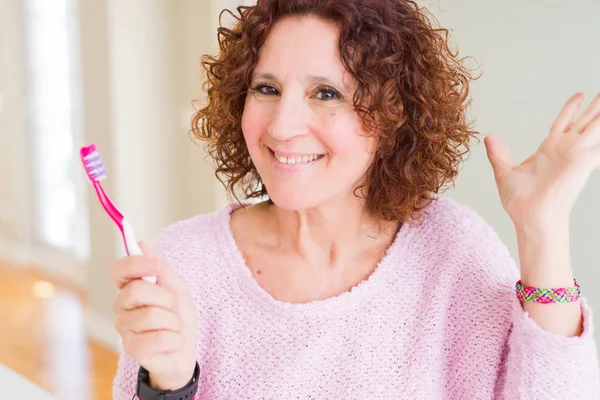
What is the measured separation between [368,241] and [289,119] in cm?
35

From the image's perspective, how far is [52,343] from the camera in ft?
11.3

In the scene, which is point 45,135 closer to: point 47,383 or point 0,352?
point 0,352

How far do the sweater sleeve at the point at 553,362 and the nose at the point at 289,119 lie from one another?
46 cm

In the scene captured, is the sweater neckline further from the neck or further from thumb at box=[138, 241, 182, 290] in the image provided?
thumb at box=[138, 241, 182, 290]

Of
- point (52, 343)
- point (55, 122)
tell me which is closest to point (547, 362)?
point (52, 343)

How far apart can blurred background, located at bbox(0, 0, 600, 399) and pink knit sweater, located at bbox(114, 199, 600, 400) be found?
0.42 m

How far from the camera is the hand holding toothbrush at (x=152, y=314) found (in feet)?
3.14

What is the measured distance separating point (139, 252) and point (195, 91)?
230 cm

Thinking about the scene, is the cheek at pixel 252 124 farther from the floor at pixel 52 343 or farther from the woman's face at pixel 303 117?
the floor at pixel 52 343

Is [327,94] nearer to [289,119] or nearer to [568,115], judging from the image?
[289,119]

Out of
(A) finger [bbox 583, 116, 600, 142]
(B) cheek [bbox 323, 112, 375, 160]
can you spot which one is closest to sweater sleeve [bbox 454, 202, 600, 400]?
(A) finger [bbox 583, 116, 600, 142]

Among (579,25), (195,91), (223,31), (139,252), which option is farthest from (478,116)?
(195,91)

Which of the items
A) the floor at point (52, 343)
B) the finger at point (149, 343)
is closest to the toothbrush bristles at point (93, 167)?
the finger at point (149, 343)

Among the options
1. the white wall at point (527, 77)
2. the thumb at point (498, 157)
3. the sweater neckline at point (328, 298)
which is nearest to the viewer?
the thumb at point (498, 157)
